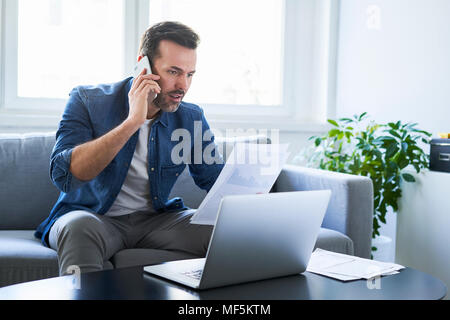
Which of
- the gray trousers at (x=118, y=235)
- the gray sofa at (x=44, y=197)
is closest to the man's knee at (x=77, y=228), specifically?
the gray trousers at (x=118, y=235)

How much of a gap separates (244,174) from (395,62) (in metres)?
1.68

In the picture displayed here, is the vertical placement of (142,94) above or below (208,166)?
above

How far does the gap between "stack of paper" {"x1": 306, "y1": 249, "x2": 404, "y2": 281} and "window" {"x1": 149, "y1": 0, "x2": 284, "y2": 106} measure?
1937 mm

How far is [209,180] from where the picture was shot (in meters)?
1.94

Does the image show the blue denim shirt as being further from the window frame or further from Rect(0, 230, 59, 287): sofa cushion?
the window frame

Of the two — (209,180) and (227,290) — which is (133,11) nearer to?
(209,180)

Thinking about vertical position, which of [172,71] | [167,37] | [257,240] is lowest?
[257,240]

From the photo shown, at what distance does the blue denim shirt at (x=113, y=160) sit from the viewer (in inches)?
64.3

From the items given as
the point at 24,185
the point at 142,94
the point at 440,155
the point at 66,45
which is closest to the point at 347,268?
the point at 142,94

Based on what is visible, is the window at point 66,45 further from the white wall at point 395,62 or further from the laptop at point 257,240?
the laptop at point 257,240

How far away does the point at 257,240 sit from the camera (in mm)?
1027

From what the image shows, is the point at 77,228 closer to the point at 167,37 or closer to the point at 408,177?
the point at 167,37

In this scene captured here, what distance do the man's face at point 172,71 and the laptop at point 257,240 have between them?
2.47ft

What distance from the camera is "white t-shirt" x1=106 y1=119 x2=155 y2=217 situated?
179 cm
